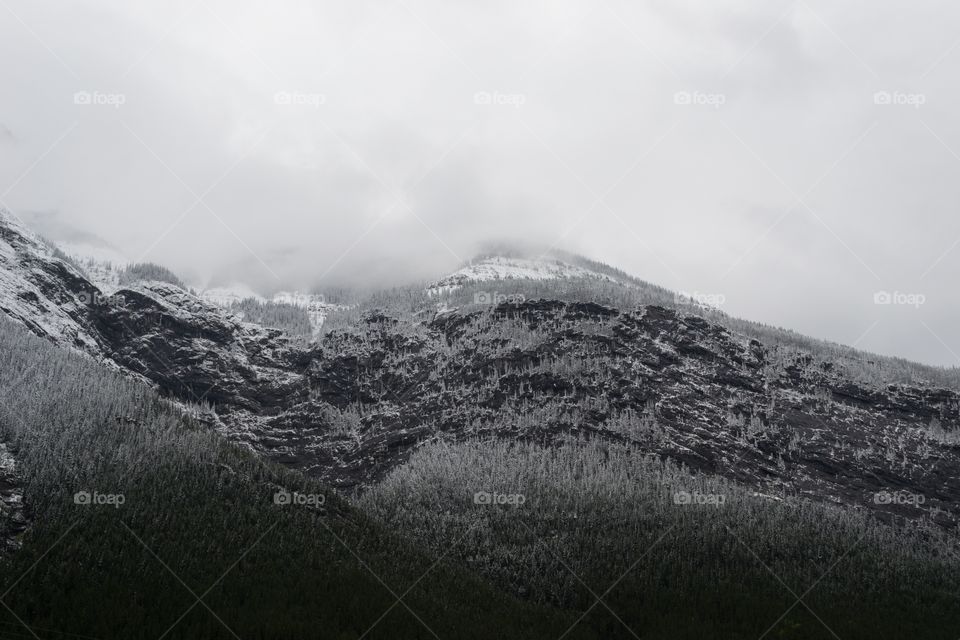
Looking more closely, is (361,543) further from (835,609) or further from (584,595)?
(835,609)

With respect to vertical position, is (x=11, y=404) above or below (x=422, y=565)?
above

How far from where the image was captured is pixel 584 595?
146 metres

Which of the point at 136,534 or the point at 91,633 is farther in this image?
the point at 136,534

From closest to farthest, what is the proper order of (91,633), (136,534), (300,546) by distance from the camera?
(91,633), (136,534), (300,546)

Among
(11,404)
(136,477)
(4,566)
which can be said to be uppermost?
(11,404)

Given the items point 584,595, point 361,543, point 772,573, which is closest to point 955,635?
point 772,573

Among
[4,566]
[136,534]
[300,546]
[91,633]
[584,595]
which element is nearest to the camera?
[91,633]

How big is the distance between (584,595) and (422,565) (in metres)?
31.0

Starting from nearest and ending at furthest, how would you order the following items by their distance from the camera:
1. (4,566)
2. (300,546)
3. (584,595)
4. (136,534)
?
(4,566) < (136,534) < (300,546) < (584,595)

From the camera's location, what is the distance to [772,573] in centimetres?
15262

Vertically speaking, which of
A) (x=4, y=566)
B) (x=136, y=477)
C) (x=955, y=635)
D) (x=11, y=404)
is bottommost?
(x=955, y=635)

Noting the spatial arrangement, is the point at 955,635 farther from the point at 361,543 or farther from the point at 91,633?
the point at 91,633

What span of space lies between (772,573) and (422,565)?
68555 millimetres

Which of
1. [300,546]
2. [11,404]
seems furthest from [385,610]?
[11,404]
